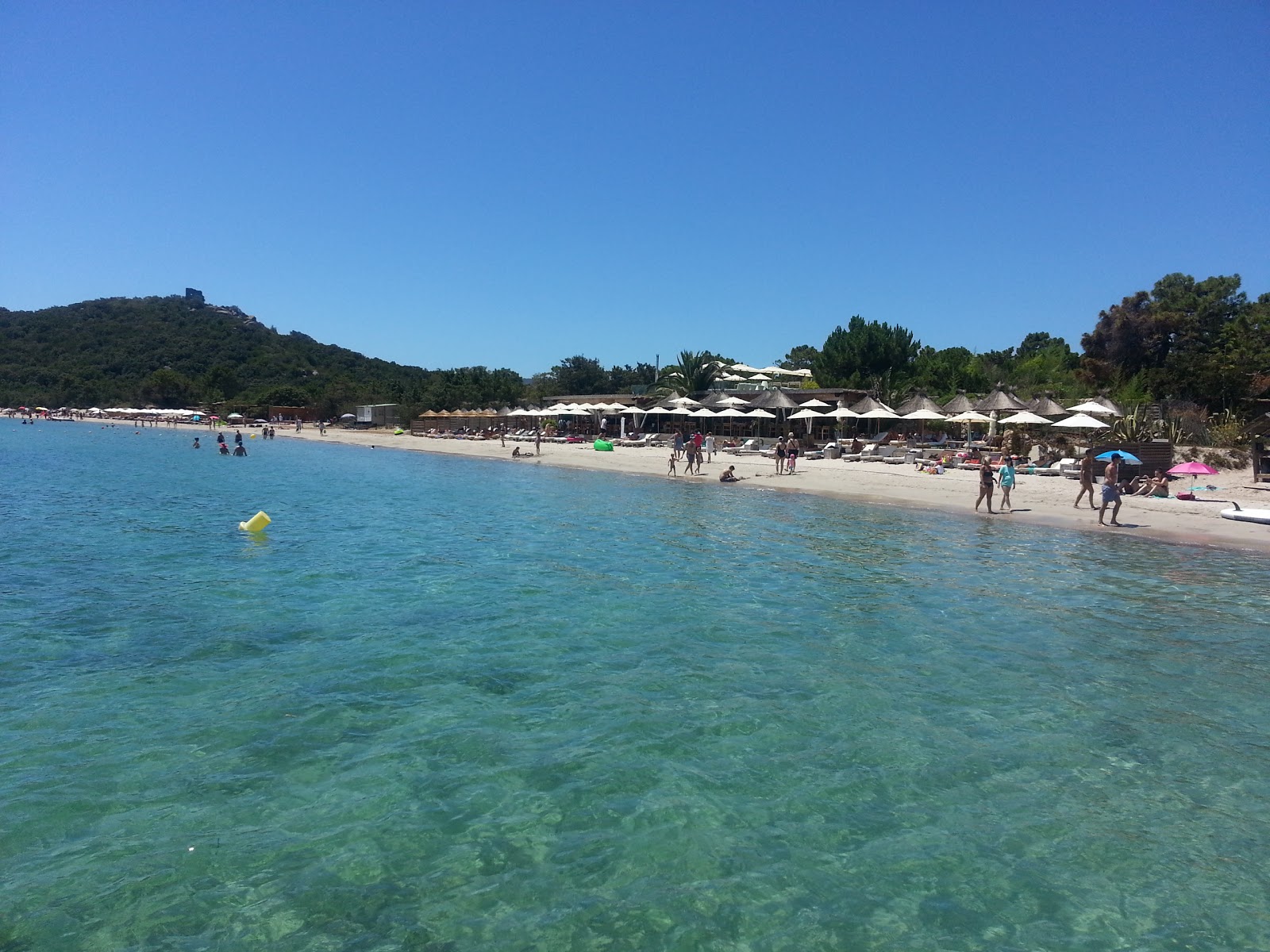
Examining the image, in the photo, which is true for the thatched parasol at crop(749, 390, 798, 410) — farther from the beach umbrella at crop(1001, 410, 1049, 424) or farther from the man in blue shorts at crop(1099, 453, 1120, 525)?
the man in blue shorts at crop(1099, 453, 1120, 525)

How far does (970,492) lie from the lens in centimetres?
2134

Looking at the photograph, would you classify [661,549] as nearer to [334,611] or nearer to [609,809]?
[334,611]

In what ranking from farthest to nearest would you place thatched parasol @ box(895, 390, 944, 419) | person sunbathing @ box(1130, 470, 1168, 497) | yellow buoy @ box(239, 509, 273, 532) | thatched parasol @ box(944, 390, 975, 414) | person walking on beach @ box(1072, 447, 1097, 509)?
thatched parasol @ box(895, 390, 944, 419), thatched parasol @ box(944, 390, 975, 414), person sunbathing @ box(1130, 470, 1168, 497), person walking on beach @ box(1072, 447, 1097, 509), yellow buoy @ box(239, 509, 273, 532)

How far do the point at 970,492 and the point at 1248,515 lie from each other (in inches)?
249

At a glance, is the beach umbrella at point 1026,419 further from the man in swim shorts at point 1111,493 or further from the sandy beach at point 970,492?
the man in swim shorts at point 1111,493

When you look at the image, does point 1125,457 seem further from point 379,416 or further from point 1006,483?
point 379,416

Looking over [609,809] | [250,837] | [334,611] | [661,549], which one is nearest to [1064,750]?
[609,809]

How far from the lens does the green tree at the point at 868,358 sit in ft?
143

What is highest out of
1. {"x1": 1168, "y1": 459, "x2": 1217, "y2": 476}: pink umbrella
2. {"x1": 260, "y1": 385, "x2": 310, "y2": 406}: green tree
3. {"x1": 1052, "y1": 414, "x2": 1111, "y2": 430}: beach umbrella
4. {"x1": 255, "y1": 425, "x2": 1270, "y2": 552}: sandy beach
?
{"x1": 260, "y1": 385, "x2": 310, "y2": 406}: green tree

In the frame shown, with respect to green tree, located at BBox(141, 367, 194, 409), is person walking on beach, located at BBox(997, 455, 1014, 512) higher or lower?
lower

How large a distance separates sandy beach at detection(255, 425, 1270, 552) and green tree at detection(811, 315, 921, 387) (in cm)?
1305

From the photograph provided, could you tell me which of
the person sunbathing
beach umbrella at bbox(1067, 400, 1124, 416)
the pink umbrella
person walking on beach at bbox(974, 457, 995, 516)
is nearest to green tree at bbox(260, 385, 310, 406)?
beach umbrella at bbox(1067, 400, 1124, 416)

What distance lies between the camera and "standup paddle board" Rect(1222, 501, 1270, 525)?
51.3 feet

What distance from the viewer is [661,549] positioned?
13.9 metres
